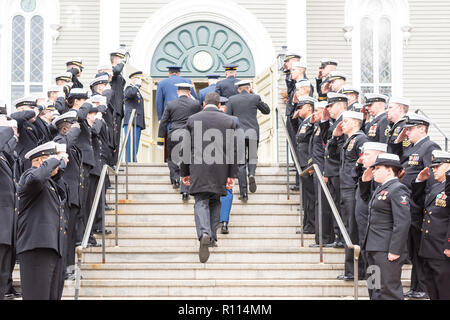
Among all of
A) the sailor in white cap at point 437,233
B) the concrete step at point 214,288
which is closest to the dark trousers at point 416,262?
the sailor in white cap at point 437,233

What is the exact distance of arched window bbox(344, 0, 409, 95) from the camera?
1889 cm

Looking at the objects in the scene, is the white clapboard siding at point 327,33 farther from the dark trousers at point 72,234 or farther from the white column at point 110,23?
the dark trousers at point 72,234

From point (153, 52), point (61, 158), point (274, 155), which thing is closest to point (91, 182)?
point (61, 158)

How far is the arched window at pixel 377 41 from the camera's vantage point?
18891 mm

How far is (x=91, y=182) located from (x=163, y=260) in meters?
1.75

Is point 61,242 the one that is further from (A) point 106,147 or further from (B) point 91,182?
(A) point 106,147

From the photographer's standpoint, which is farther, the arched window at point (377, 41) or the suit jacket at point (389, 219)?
the arched window at point (377, 41)

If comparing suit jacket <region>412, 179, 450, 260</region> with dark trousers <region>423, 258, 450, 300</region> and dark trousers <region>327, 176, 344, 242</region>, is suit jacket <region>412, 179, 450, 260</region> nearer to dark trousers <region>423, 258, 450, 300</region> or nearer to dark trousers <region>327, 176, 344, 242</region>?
dark trousers <region>423, 258, 450, 300</region>

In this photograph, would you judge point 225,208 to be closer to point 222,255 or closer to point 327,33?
point 222,255

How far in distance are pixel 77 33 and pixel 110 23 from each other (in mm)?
944

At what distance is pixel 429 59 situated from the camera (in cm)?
1883

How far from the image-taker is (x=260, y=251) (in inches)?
409

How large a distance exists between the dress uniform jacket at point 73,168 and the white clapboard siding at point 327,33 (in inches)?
381
